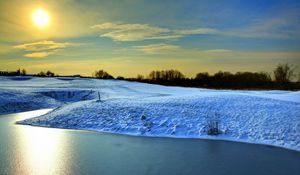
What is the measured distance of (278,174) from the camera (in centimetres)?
938

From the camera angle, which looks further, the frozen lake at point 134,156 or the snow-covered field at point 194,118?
the snow-covered field at point 194,118

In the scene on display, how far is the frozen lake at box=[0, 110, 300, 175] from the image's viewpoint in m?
9.70

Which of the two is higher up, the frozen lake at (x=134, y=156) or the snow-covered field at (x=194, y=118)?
the snow-covered field at (x=194, y=118)

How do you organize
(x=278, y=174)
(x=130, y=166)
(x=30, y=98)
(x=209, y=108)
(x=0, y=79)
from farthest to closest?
1. (x=0, y=79)
2. (x=30, y=98)
3. (x=209, y=108)
4. (x=130, y=166)
5. (x=278, y=174)

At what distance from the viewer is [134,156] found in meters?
11.4

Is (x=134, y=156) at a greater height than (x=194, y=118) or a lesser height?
lesser

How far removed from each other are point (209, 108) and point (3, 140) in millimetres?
11842

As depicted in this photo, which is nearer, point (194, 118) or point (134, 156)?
point (134, 156)

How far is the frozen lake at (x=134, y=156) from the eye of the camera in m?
9.70

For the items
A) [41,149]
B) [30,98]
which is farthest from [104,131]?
[30,98]

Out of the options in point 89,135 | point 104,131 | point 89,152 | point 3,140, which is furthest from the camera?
point 104,131

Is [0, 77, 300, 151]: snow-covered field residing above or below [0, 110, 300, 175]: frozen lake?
above

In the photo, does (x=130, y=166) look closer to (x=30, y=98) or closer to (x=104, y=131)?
(x=104, y=131)

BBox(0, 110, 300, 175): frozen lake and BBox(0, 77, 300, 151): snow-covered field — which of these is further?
BBox(0, 77, 300, 151): snow-covered field
